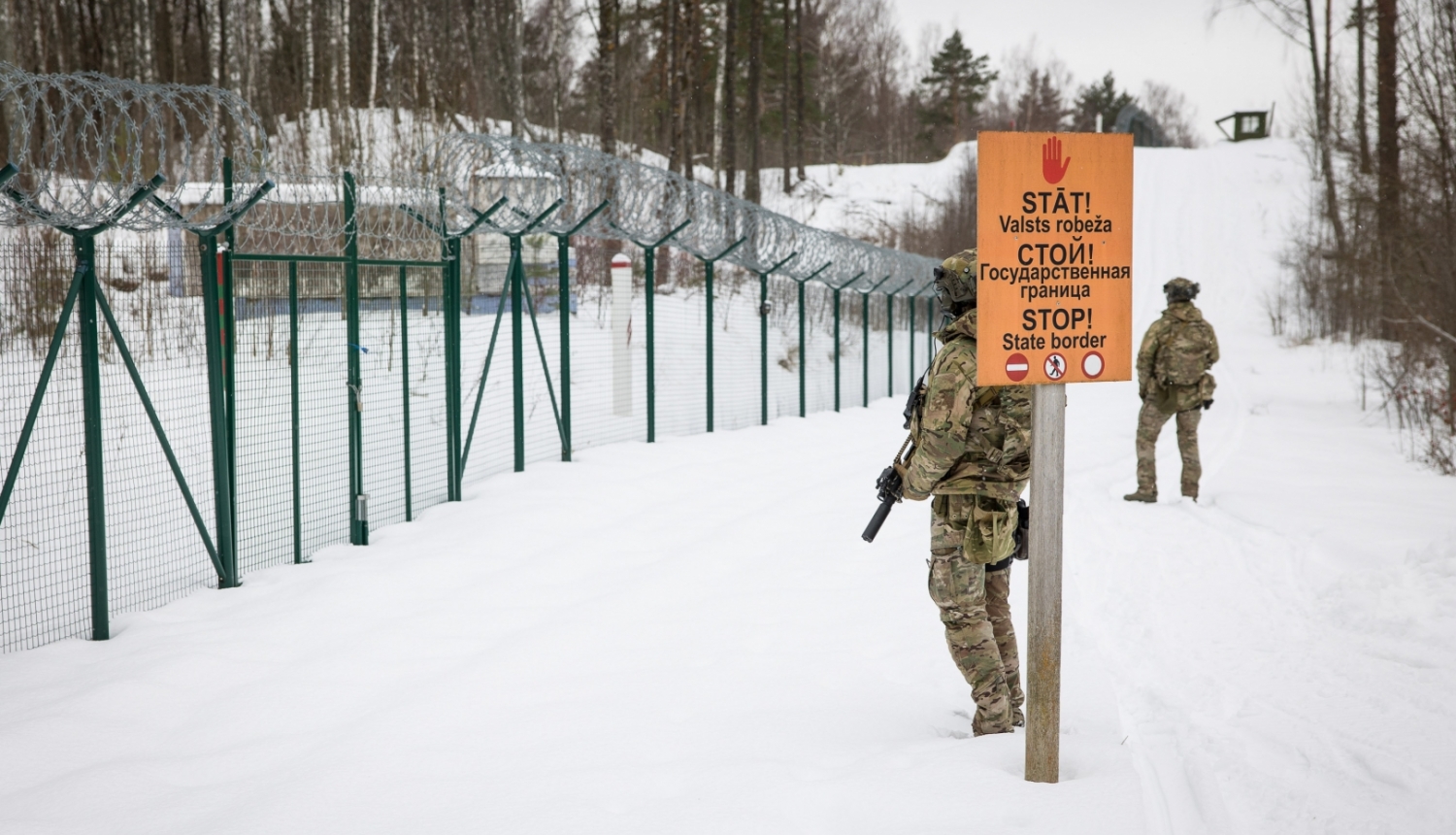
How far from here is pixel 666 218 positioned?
11031 mm

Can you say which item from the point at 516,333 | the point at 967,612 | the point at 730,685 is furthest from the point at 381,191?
the point at 967,612

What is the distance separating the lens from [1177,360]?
8.64 m

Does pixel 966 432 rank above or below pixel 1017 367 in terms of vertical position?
below

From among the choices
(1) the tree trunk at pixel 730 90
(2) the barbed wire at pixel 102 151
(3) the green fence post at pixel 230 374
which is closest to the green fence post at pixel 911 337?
(1) the tree trunk at pixel 730 90

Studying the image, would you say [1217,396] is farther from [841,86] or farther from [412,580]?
[841,86]

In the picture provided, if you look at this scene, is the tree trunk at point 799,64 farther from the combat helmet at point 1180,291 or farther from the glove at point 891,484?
the glove at point 891,484

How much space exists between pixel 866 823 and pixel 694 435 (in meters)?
9.35

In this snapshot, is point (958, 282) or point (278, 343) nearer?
point (958, 282)

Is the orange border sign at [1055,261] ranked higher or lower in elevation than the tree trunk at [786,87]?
lower

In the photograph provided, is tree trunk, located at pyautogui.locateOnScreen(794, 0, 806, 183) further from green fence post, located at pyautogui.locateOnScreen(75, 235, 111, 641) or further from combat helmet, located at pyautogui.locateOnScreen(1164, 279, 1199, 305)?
green fence post, located at pyautogui.locateOnScreen(75, 235, 111, 641)

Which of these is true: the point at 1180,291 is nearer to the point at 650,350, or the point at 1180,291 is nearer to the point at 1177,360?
the point at 1177,360

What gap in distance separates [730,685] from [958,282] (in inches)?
76.8

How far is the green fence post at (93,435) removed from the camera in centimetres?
497

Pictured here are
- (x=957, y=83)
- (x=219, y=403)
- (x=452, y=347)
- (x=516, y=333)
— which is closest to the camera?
(x=219, y=403)
